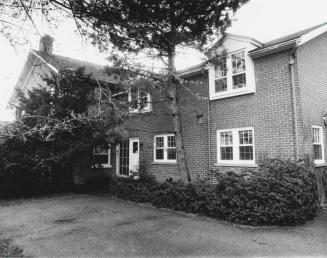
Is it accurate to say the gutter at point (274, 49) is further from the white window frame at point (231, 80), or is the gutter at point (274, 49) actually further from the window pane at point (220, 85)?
the window pane at point (220, 85)

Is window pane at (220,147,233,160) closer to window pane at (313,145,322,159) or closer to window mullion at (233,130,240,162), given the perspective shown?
window mullion at (233,130,240,162)

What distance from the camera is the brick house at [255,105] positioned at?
9.91m

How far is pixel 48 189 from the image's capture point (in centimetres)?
1418

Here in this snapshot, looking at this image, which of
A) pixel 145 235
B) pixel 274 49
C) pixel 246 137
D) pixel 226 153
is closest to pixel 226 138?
pixel 226 153

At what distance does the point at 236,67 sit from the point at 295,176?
5353 millimetres

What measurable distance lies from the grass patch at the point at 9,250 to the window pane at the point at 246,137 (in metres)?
8.57

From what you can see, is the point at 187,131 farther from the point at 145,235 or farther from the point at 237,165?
the point at 145,235

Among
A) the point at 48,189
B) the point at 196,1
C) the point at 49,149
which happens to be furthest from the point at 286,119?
the point at 48,189

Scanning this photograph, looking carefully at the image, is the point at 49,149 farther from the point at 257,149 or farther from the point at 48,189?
the point at 257,149

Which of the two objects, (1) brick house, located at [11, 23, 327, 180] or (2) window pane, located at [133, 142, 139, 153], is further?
(2) window pane, located at [133, 142, 139, 153]

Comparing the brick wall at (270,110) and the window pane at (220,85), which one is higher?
the window pane at (220,85)

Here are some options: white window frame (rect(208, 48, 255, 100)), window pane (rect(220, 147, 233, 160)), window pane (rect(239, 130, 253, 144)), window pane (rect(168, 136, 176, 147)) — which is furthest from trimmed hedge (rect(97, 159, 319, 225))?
window pane (rect(168, 136, 176, 147))

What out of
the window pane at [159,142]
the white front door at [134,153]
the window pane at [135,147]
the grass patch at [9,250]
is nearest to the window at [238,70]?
the window pane at [159,142]

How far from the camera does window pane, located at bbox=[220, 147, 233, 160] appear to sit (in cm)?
1159
